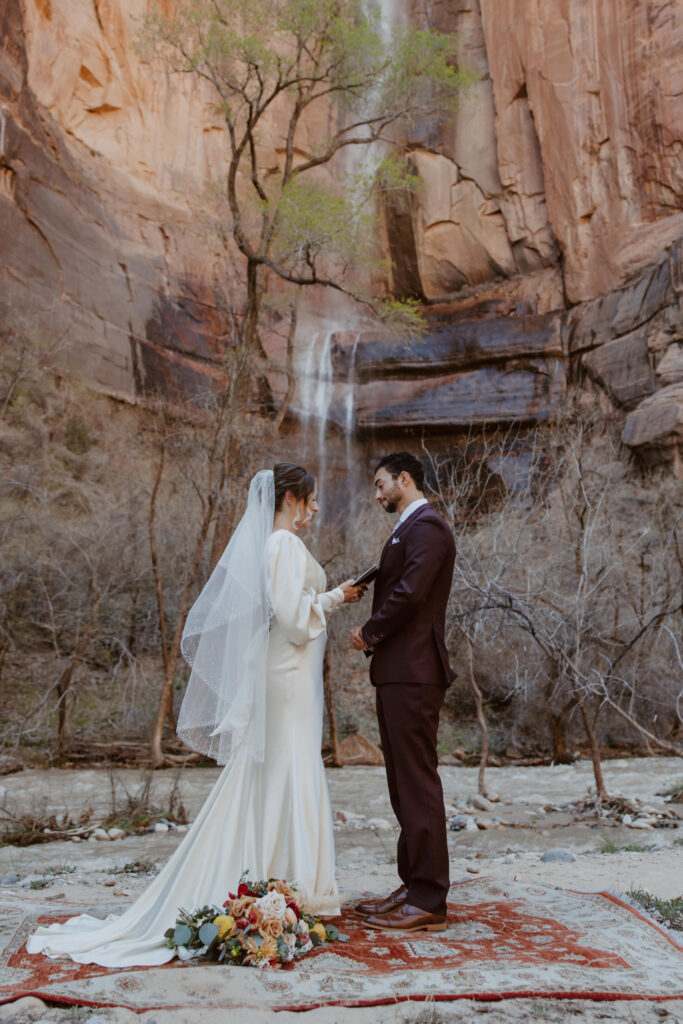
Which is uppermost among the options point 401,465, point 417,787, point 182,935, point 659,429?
point 659,429

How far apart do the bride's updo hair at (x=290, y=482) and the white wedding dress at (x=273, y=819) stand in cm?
19

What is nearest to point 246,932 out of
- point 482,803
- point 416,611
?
point 416,611

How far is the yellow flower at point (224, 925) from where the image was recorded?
3.06 metres

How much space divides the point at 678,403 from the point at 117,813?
48.3 feet

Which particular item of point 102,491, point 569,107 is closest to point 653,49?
point 569,107

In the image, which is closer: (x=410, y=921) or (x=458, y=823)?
(x=410, y=921)

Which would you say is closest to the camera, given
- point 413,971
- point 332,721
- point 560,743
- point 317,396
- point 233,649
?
point 413,971

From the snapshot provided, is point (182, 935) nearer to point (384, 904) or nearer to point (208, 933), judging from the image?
point (208, 933)

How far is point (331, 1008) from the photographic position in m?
2.63

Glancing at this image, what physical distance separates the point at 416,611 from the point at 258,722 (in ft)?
2.91

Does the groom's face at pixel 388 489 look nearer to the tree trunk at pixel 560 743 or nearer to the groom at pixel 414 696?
the groom at pixel 414 696

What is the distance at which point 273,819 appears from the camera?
3617mm

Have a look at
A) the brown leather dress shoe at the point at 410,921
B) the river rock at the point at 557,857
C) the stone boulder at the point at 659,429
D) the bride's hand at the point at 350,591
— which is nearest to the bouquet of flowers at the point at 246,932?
the brown leather dress shoe at the point at 410,921

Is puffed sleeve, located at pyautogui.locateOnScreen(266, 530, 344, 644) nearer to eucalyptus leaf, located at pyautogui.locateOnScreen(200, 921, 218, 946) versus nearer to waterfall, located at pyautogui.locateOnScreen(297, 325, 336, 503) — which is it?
eucalyptus leaf, located at pyautogui.locateOnScreen(200, 921, 218, 946)
